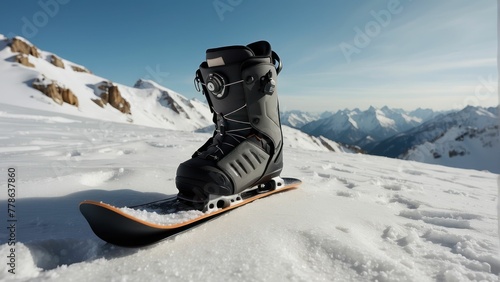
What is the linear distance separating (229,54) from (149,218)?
1299 millimetres

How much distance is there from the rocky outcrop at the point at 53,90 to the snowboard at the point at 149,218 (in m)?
43.0

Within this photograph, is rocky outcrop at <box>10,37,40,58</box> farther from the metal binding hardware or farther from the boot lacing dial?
the metal binding hardware

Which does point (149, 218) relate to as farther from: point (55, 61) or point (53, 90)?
point (55, 61)

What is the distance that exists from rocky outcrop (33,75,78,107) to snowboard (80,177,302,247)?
4304 centimetres

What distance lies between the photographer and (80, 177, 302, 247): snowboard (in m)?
1.33

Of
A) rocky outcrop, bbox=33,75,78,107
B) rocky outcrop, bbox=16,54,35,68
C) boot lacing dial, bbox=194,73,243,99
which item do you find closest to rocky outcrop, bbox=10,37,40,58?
rocky outcrop, bbox=16,54,35,68

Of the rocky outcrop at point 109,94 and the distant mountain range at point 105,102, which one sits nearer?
the distant mountain range at point 105,102

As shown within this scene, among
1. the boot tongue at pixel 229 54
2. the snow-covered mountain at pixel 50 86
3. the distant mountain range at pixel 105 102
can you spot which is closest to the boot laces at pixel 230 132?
the boot tongue at pixel 229 54

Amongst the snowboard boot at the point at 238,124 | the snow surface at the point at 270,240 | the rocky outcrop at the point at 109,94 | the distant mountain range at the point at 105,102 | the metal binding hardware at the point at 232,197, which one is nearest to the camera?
the snow surface at the point at 270,240

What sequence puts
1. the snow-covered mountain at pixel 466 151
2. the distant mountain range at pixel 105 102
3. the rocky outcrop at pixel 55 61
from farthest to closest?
the snow-covered mountain at pixel 466 151
the rocky outcrop at pixel 55 61
the distant mountain range at pixel 105 102

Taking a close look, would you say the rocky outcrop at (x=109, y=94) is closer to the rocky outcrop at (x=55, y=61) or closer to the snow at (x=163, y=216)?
the rocky outcrop at (x=55, y=61)

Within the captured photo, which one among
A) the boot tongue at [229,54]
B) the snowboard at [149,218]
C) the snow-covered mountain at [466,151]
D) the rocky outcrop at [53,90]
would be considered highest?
the rocky outcrop at [53,90]

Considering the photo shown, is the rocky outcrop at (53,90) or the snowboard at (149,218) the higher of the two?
the rocky outcrop at (53,90)

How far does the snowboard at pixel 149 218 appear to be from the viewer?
1.33m
